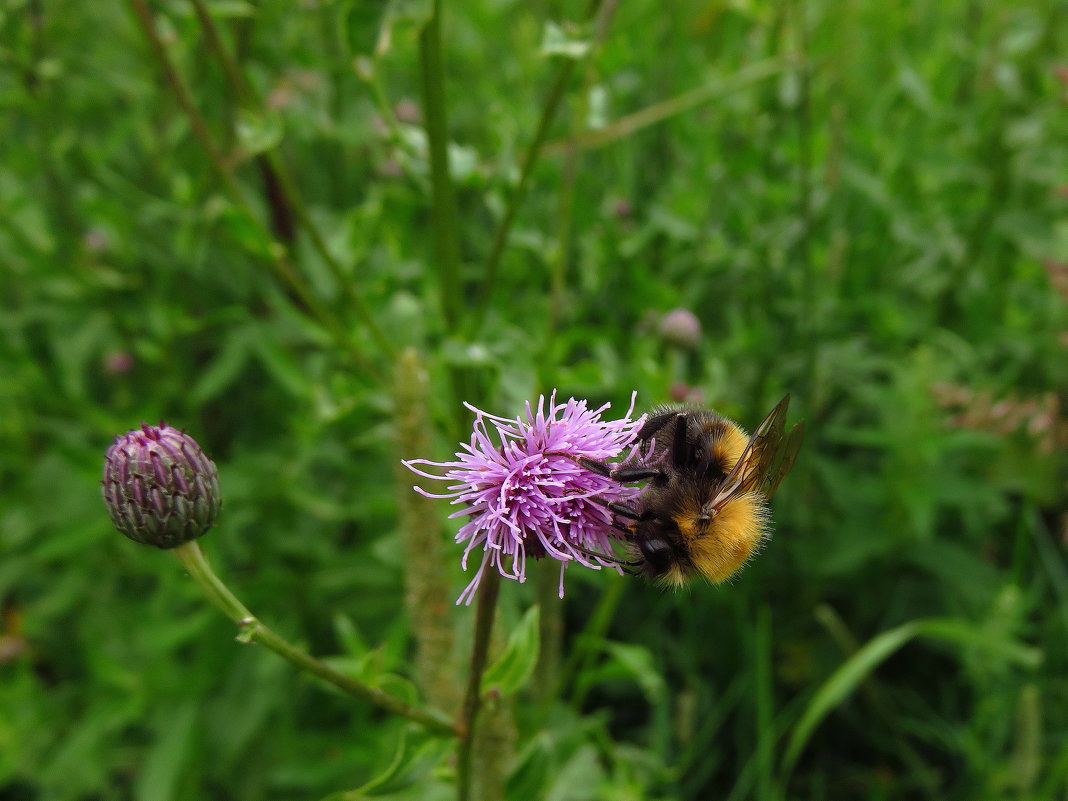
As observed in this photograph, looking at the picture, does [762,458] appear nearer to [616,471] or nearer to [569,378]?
[616,471]

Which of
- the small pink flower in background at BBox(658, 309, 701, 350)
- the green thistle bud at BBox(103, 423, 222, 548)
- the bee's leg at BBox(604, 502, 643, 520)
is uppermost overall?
the small pink flower in background at BBox(658, 309, 701, 350)

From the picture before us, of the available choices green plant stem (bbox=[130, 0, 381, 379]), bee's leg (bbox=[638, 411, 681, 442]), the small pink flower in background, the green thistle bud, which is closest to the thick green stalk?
green plant stem (bbox=[130, 0, 381, 379])

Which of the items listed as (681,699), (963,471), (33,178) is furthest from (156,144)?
(963,471)

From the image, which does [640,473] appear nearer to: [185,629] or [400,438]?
[400,438]

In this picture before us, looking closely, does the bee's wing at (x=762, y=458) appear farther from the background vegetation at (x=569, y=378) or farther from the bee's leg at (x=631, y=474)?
the background vegetation at (x=569, y=378)

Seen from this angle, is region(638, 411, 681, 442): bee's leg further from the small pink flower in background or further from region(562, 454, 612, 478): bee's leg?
the small pink flower in background

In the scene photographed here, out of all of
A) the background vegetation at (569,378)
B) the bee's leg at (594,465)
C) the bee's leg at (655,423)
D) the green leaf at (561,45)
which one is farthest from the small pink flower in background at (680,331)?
the bee's leg at (594,465)
